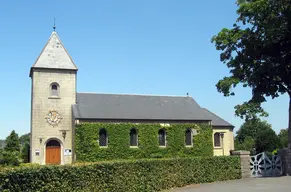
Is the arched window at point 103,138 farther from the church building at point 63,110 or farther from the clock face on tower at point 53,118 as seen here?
the clock face on tower at point 53,118

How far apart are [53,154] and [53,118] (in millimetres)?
3490

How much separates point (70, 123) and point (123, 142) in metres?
5.65

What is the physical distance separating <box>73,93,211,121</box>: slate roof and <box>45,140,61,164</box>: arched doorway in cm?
374

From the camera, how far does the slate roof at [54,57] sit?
34031 mm

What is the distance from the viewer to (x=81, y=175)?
12484mm

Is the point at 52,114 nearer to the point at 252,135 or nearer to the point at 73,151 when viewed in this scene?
the point at 73,151

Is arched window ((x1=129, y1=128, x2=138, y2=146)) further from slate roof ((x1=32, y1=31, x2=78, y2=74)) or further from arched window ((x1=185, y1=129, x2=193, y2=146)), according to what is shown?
slate roof ((x1=32, y1=31, x2=78, y2=74))

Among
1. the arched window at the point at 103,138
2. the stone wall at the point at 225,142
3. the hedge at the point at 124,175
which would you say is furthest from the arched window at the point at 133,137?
the hedge at the point at 124,175

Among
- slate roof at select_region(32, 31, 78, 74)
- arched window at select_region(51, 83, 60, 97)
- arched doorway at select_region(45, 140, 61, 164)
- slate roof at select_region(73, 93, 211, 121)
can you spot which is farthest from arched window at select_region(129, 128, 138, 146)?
slate roof at select_region(32, 31, 78, 74)

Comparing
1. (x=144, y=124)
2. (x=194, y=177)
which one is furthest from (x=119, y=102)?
(x=194, y=177)

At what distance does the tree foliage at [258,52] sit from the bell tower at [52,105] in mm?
16406

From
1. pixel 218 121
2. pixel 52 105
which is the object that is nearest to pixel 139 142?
pixel 52 105

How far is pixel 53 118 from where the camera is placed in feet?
109

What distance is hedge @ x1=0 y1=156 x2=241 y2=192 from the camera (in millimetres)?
10875
